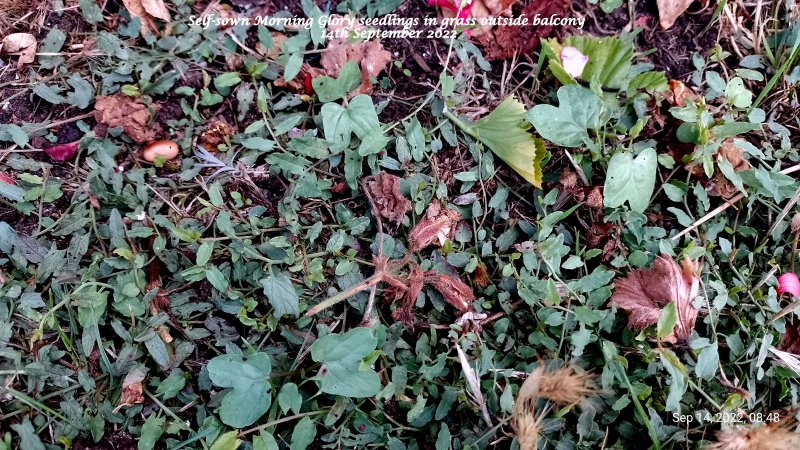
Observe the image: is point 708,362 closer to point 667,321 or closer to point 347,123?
point 667,321

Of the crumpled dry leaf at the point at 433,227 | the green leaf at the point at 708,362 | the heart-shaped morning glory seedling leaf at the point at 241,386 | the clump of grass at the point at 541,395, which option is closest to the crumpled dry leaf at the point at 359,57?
the crumpled dry leaf at the point at 433,227

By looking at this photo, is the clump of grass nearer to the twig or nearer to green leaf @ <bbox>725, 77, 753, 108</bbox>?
the twig

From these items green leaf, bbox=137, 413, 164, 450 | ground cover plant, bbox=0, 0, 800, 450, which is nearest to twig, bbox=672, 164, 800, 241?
ground cover plant, bbox=0, 0, 800, 450

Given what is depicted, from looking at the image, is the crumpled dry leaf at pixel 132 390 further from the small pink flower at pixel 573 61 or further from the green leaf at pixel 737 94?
the green leaf at pixel 737 94

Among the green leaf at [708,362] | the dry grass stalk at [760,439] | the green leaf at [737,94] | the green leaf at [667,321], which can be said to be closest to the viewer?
the dry grass stalk at [760,439]

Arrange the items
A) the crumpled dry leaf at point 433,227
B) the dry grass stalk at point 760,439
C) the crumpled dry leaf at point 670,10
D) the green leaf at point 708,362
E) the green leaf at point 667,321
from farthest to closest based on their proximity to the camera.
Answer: the crumpled dry leaf at point 670,10 → the crumpled dry leaf at point 433,227 → the green leaf at point 708,362 → the green leaf at point 667,321 → the dry grass stalk at point 760,439

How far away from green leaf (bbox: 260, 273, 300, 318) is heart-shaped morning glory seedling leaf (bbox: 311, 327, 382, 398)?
0.48 feet

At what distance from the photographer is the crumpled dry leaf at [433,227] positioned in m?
1.70

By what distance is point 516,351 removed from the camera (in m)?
1.66

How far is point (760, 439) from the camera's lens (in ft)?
4.29

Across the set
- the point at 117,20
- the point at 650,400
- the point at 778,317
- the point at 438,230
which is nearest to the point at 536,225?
the point at 438,230

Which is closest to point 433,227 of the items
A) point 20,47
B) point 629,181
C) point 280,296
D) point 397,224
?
point 397,224

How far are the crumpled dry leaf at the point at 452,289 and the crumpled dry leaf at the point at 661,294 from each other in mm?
399

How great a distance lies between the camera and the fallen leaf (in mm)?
1772
